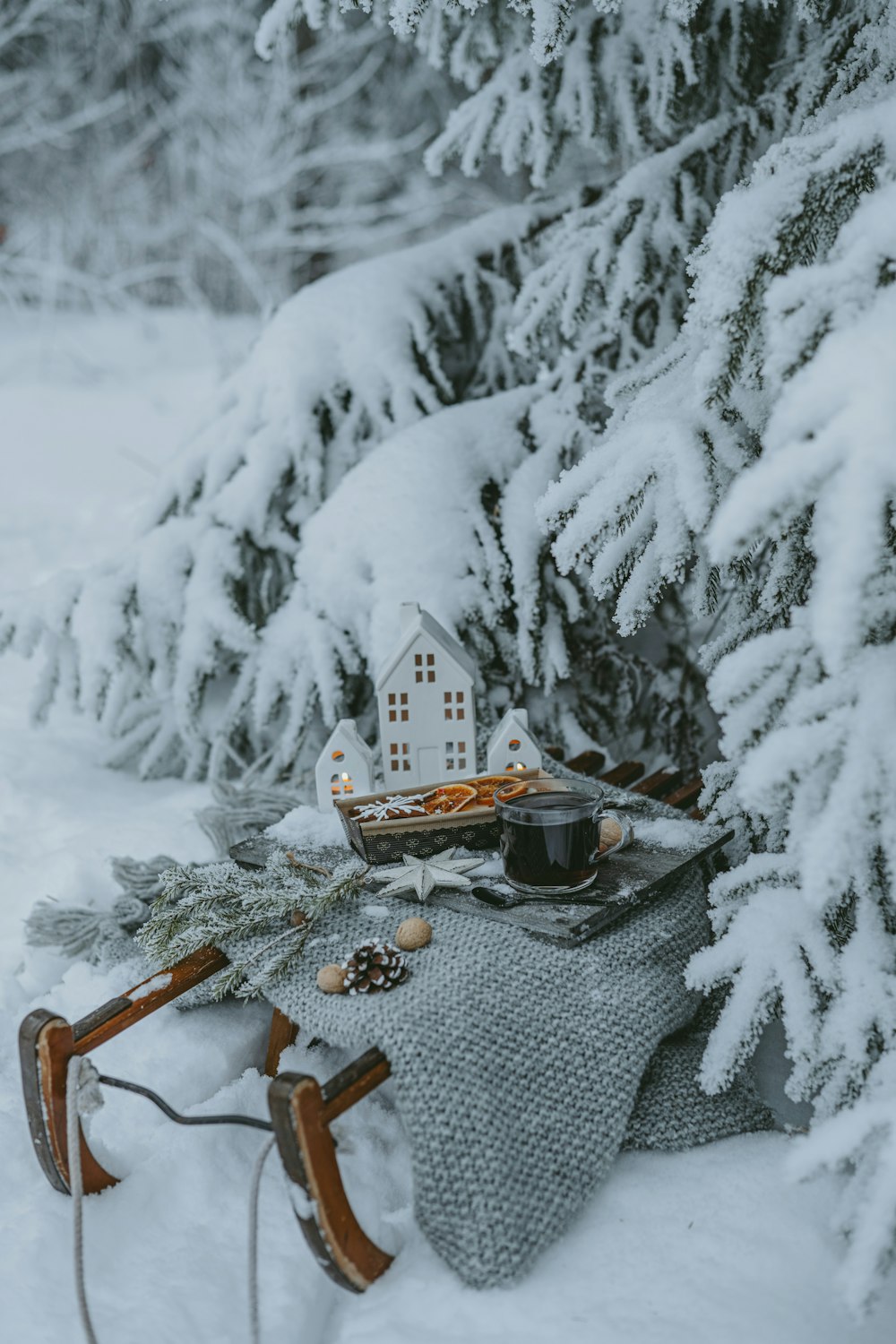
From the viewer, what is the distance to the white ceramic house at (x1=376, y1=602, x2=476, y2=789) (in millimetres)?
1348

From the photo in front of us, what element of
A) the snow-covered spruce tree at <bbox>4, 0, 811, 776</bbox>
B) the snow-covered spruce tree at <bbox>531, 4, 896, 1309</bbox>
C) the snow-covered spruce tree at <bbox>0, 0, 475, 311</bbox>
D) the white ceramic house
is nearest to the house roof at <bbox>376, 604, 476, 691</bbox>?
the white ceramic house

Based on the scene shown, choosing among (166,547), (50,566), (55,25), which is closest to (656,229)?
(166,547)

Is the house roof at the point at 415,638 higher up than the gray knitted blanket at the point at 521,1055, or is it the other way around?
the house roof at the point at 415,638

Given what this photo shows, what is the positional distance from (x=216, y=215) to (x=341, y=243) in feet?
2.63

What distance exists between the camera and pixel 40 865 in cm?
175

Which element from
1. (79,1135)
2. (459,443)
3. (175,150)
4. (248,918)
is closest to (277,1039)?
(248,918)

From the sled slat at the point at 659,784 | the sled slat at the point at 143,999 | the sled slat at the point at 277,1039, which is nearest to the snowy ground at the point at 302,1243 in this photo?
the sled slat at the point at 277,1039

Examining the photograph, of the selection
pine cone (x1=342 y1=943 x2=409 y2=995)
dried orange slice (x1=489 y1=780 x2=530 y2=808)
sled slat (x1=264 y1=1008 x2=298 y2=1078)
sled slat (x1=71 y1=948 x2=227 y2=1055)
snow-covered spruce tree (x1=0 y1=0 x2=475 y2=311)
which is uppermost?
snow-covered spruce tree (x1=0 y1=0 x2=475 y2=311)

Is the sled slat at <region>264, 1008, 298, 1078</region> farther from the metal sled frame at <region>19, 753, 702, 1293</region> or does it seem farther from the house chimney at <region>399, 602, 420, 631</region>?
the house chimney at <region>399, 602, 420, 631</region>

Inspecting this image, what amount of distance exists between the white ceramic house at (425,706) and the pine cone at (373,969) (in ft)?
1.16

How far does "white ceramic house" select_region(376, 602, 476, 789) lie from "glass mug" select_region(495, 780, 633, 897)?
0.19 m

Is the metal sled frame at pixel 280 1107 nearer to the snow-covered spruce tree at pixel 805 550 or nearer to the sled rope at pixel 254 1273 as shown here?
the sled rope at pixel 254 1273

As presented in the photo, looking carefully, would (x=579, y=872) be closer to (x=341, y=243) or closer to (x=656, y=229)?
(x=656, y=229)

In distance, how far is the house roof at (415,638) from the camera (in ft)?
4.39
